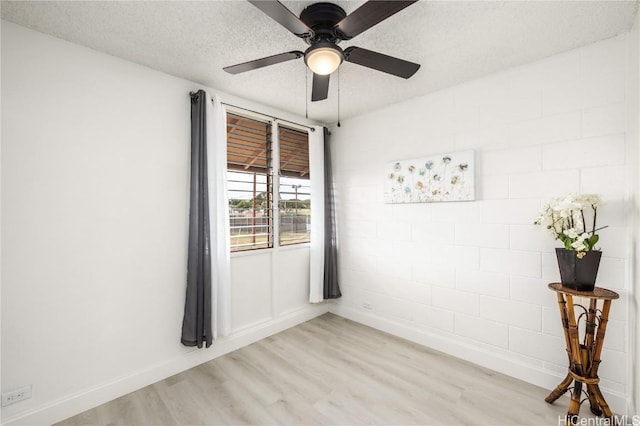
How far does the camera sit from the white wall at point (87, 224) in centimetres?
178

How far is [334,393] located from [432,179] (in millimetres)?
2017

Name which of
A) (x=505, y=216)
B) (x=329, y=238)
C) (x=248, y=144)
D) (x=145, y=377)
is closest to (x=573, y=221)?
(x=505, y=216)

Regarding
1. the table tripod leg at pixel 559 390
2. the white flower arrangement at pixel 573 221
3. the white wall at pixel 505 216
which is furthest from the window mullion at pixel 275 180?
the table tripod leg at pixel 559 390

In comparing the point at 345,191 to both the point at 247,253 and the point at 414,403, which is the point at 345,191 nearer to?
the point at 247,253

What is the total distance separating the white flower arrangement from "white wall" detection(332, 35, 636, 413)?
→ 0.17m

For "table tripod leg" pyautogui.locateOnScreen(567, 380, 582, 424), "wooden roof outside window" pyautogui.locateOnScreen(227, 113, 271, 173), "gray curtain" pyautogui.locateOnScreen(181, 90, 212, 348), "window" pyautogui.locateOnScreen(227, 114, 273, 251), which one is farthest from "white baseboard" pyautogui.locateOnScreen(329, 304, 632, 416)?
"wooden roof outside window" pyautogui.locateOnScreen(227, 113, 271, 173)

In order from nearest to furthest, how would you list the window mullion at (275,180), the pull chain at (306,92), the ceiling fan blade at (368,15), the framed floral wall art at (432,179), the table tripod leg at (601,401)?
the ceiling fan blade at (368,15)
the table tripod leg at (601,401)
the pull chain at (306,92)
the framed floral wall art at (432,179)
the window mullion at (275,180)

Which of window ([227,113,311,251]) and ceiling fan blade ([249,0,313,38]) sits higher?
ceiling fan blade ([249,0,313,38])

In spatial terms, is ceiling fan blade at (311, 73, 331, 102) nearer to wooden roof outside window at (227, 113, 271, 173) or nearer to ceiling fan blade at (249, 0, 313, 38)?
ceiling fan blade at (249, 0, 313, 38)

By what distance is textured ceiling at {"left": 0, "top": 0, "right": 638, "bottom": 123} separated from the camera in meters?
1.64

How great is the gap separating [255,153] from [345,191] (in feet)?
3.87

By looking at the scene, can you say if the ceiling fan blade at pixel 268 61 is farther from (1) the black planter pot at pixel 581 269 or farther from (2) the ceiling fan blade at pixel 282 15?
(1) the black planter pot at pixel 581 269

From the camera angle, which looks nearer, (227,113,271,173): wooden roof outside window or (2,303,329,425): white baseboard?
(2,303,329,425): white baseboard

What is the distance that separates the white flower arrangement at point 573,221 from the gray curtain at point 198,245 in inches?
98.8
